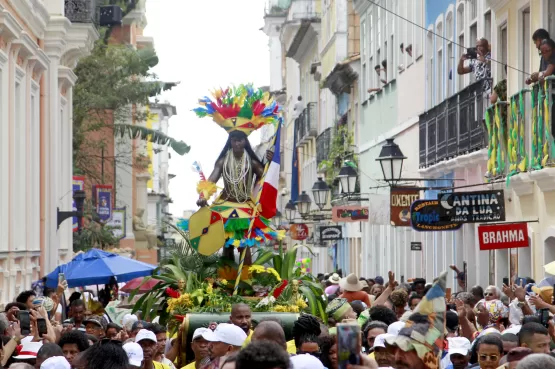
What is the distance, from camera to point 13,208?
2566 cm

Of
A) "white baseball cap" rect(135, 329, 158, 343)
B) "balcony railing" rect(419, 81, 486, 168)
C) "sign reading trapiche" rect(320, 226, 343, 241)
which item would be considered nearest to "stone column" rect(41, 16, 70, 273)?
"balcony railing" rect(419, 81, 486, 168)

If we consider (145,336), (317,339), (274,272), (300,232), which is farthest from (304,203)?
(317,339)

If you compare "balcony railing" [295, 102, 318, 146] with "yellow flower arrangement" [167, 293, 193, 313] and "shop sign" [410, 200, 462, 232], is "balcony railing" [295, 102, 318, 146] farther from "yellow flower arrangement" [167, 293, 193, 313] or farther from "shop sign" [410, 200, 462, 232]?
"yellow flower arrangement" [167, 293, 193, 313]

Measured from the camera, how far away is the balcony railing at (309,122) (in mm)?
59781

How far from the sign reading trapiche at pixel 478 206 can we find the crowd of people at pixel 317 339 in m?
3.50

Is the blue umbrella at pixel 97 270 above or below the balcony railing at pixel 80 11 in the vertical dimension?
below

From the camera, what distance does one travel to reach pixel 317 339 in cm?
1053

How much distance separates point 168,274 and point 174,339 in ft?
5.05

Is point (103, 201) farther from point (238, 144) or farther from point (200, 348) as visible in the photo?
point (200, 348)

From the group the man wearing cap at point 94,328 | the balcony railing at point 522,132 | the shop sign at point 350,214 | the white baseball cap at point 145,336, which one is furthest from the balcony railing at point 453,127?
the white baseball cap at point 145,336

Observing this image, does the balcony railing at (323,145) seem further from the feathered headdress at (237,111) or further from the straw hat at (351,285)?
the feathered headdress at (237,111)

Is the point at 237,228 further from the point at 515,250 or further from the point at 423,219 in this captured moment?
the point at 515,250

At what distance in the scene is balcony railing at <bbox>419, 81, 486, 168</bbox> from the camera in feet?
82.8

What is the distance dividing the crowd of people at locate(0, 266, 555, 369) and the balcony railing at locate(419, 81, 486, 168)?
7.62 m
